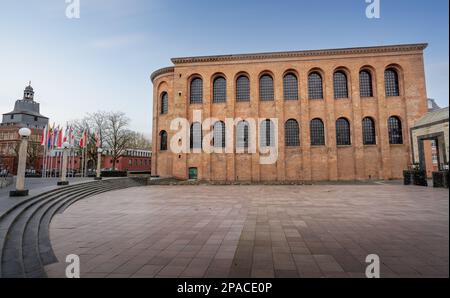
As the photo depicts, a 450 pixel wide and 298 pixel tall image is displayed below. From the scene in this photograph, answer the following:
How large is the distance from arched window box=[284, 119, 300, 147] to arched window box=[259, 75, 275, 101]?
407 centimetres

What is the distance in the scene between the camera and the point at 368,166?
2462cm

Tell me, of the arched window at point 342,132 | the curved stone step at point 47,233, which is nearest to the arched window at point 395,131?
the arched window at point 342,132

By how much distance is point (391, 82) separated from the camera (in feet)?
83.8

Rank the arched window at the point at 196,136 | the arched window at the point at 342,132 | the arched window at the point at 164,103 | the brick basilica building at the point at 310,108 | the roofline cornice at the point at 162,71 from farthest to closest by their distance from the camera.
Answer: the arched window at the point at 164,103 → the roofline cornice at the point at 162,71 → the arched window at the point at 196,136 → the arched window at the point at 342,132 → the brick basilica building at the point at 310,108

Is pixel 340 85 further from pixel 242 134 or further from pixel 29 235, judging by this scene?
pixel 29 235

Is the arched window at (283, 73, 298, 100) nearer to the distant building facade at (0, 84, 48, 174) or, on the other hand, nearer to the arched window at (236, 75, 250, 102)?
A: the arched window at (236, 75, 250, 102)

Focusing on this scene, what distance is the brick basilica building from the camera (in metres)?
24.6

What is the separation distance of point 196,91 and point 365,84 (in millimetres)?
21103

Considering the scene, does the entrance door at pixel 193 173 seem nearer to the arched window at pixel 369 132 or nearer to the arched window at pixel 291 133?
the arched window at pixel 291 133

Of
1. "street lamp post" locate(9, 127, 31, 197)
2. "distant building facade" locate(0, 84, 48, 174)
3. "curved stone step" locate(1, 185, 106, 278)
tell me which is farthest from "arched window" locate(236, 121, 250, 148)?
"distant building facade" locate(0, 84, 48, 174)

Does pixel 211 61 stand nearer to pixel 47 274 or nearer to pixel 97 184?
pixel 97 184

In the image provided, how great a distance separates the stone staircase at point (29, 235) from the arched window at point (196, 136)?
16303 millimetres

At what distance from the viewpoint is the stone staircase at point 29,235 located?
3825mm
